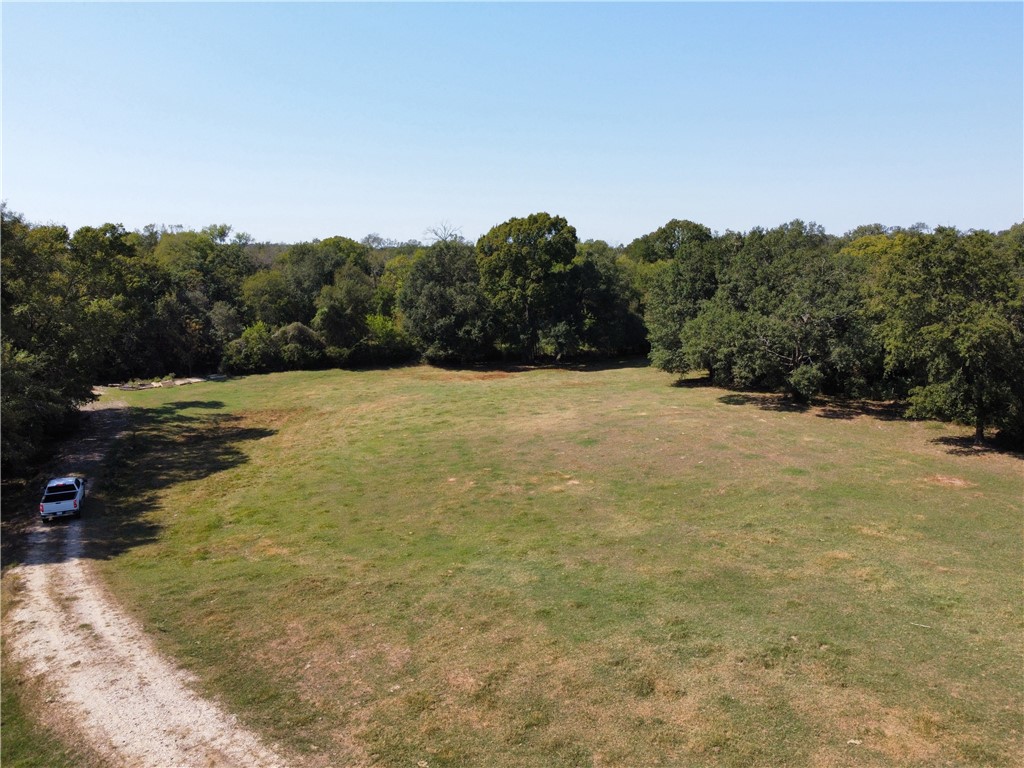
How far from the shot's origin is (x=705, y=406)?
40344 mm

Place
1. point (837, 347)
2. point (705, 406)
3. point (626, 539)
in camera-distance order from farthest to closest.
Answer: point (705, 406)
point (837, 347)
point (626, 539)

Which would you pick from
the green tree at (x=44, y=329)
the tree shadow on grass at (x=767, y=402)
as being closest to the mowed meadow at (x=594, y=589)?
the green tree at (x=44, y=329)

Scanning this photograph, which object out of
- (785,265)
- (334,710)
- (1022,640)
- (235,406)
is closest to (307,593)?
Result: (334,710)

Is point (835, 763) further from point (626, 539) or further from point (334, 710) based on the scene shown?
point (626, 539)

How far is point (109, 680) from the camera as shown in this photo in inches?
519

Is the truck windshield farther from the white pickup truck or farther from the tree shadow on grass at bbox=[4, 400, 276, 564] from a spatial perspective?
the tree shadow on grass at bbox=[4, 400, 276, 564]

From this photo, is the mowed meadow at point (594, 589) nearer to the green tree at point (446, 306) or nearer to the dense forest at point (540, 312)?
the dense forest at point (540, 312)

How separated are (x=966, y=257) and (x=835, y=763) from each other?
90.8 ft

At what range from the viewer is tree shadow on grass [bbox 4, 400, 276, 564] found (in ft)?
71.8

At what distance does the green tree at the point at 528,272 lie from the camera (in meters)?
63.4

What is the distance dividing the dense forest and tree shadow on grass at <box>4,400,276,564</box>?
10.5 ft

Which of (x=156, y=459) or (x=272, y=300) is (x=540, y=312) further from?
(x=156, y=459)

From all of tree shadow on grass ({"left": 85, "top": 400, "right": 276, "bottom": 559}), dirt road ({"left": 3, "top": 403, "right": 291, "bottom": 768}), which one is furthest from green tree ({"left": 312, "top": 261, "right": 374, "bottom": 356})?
dirt road ({"left": 3, "top": 403, "right": 291, "bottom": 768})

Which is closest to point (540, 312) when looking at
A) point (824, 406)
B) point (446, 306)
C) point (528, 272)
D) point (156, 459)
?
point (528, 272)
